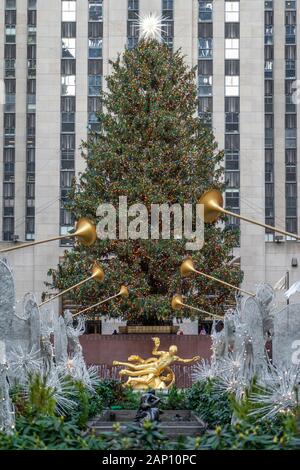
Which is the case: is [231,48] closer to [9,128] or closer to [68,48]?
[68,48]

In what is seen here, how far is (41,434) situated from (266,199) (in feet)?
183

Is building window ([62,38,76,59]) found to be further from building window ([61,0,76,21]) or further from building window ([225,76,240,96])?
building window ([225,76,240,96])

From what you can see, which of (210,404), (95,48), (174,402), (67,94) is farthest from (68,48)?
(210,404)

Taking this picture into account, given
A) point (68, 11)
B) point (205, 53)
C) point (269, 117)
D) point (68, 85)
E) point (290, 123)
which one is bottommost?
point (290, 123)

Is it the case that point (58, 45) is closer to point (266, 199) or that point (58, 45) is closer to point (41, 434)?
point (266, 199)

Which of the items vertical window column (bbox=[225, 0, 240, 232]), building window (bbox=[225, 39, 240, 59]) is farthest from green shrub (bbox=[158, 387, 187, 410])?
building window (bbox=[225, 39, 240, 59])

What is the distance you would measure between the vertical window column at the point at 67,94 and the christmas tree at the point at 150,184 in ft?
53.8

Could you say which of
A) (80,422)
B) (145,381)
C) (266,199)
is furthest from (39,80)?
(80,422)

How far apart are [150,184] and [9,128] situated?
24.1m

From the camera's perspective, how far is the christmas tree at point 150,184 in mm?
45750

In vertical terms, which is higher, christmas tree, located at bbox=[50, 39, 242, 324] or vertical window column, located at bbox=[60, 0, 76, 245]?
vertical window column, located at bbox=[60, 0, 76, 245]

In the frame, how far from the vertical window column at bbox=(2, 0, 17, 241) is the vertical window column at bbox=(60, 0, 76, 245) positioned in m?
3.95

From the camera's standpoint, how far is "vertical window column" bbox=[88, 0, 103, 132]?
65938mm

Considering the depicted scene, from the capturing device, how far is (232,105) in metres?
66.0
